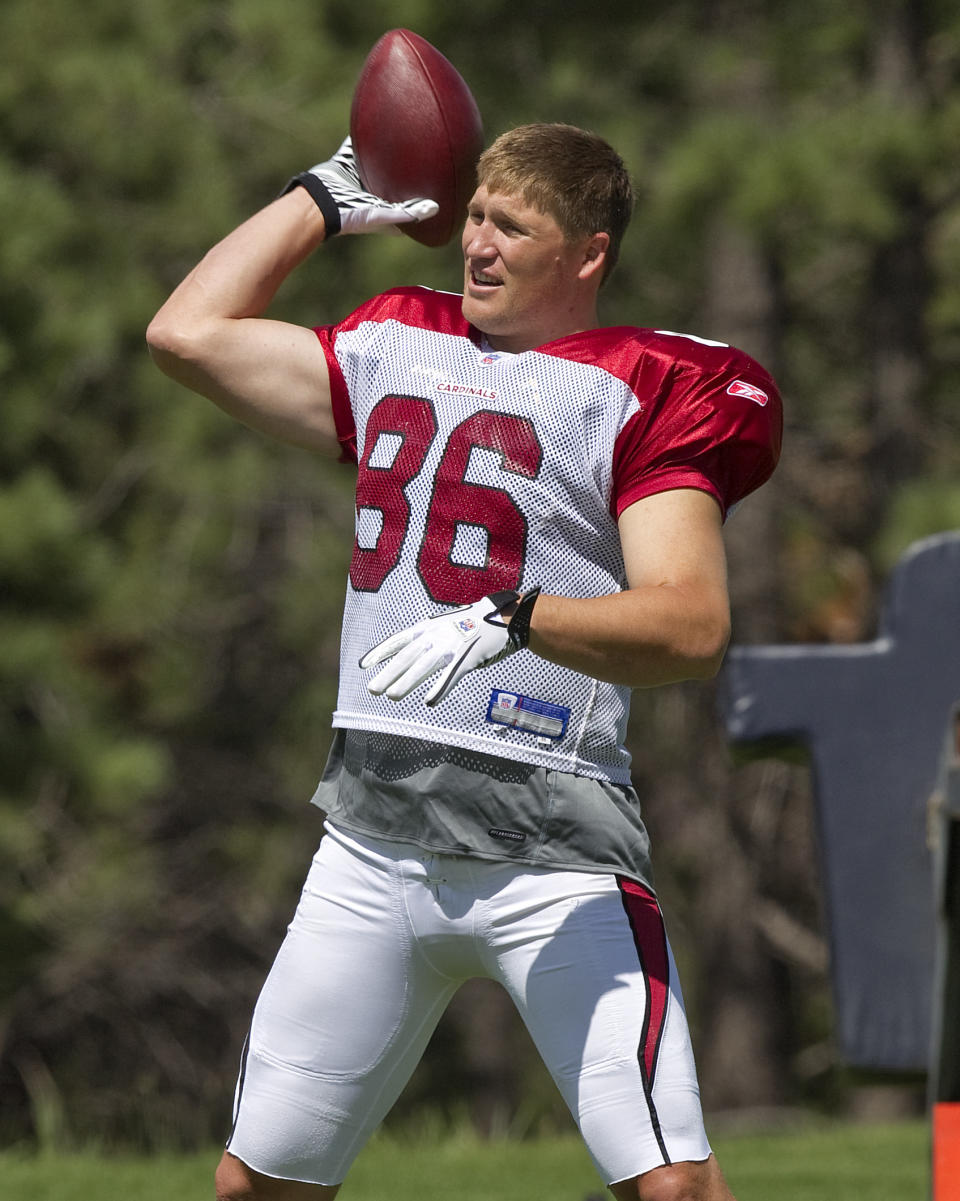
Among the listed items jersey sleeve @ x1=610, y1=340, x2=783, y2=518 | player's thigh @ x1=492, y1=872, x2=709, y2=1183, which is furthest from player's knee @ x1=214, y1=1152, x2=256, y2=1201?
jersey sleeve @ x1=610, y1=340, x2=783, y2=518

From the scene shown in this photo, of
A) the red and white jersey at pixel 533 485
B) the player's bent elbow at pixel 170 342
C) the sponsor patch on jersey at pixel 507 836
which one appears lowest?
the sponsor patch on jersey at pixel 507 836

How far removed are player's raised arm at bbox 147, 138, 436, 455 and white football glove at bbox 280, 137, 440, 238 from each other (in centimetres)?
4

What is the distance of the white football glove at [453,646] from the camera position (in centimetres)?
206

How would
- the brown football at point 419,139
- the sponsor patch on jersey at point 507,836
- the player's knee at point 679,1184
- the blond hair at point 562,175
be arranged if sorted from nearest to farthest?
the player's knee at point 679,1184
the sponsor patch on jersey at point 507,836
the blond hair at point 562,175
the brown football at point 419,139

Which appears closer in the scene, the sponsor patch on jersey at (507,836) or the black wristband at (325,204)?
the sponsor patch on jersey at (507,836)

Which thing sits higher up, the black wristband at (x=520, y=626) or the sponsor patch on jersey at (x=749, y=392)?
the sponsor patch on jersey at (x=749, y=392)

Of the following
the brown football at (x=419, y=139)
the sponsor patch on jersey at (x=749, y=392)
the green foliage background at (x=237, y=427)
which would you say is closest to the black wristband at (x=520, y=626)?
the sponsor patch on jersey at (x=749, y=392)

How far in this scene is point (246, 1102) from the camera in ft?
7.82

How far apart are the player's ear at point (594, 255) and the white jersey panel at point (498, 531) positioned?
7.0 inches

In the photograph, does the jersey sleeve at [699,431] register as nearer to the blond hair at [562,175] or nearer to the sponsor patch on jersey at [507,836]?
the blond hair at [562,175]

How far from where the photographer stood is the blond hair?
250 cm

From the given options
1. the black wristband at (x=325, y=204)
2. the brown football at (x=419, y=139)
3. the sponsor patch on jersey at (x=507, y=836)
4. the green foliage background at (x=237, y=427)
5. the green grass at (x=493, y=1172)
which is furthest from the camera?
the green foliage background at (x=237, y=427)

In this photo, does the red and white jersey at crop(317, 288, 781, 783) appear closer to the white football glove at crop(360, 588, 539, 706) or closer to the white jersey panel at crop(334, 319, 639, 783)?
the white jersey panel at crop(334, 319, 639, 783)

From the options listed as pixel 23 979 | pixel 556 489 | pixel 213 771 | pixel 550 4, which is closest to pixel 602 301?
pixel 550 4
